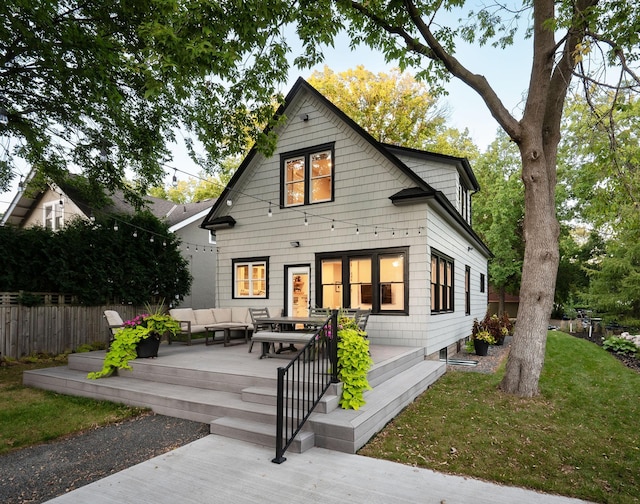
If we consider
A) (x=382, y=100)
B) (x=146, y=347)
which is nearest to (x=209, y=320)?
(x=146, y=347)

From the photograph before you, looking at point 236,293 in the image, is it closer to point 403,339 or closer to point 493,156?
point 403,339

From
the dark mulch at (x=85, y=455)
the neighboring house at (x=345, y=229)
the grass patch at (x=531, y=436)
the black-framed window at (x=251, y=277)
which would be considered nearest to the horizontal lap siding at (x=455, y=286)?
the neighboring house at (x=345, y=229)

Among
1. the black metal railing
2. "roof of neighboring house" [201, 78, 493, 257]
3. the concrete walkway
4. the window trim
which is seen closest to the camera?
the concrete walkway

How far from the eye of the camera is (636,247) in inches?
579

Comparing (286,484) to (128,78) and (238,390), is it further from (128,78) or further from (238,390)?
(128,78)

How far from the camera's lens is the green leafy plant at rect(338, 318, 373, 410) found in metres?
4.96

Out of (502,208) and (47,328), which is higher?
(502,208)

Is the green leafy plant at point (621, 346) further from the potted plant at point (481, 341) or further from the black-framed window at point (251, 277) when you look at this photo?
the black-framed window at point (251, 277)

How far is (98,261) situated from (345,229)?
7.41m

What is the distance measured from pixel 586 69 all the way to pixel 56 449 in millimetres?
9323

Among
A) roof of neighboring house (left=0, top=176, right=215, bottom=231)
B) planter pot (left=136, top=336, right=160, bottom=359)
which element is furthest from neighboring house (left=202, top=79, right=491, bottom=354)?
roof of neighboring house (left=0, top=176, right=215, bottom=231)

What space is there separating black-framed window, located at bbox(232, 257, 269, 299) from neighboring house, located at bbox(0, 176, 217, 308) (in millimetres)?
5287

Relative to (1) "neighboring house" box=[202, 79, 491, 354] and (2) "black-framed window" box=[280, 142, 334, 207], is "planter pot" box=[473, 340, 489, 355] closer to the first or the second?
(1) "neighboring house" box=[202, 79, 491, 354]

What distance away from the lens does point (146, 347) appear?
24.0ft
